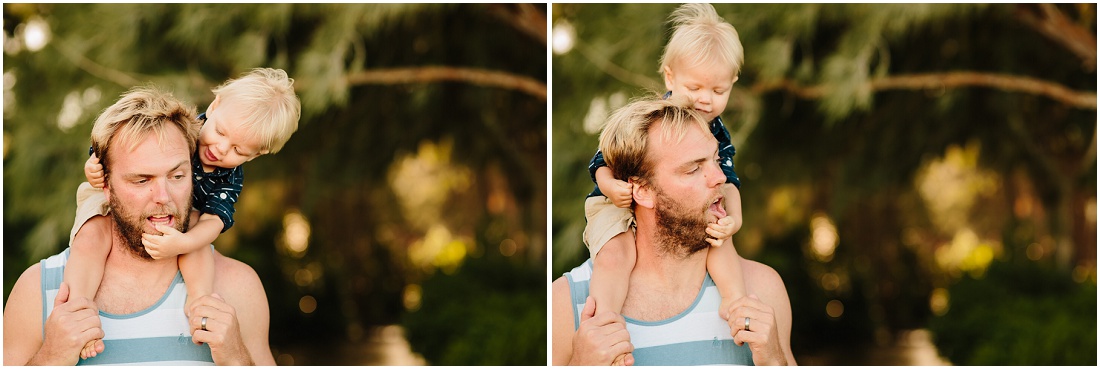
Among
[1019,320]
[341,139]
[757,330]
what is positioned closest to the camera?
[757,330]

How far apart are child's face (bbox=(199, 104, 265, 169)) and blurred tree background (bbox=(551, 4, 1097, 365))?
7.08ft

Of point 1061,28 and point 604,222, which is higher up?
point 1061,28

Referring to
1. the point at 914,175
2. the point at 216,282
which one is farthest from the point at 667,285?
the point at 914,175

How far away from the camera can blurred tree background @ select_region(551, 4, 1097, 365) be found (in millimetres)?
5328

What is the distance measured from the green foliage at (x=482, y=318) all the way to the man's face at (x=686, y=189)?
3.92 m

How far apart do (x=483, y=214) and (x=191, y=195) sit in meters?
6.42

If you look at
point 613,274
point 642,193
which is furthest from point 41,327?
point 642,193

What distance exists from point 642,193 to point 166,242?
1.18 metres

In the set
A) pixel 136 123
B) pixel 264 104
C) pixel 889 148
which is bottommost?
pixel 136 123

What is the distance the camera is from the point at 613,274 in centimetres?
264

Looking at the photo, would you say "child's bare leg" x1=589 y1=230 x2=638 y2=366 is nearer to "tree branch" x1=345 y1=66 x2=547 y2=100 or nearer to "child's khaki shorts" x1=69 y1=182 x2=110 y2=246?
"child's khaki shorts" x1=69 y1=182 x2=110 y2=246

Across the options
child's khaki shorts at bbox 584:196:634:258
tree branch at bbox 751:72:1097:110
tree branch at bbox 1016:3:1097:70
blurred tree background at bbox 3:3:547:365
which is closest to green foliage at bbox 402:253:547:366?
blurred tree background at bbox 3:3:547:365

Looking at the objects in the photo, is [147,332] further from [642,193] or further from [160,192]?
[642,193]

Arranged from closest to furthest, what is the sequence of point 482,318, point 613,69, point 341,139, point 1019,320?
point 613,69, point 482,318, point 341,139, point 1019,320
